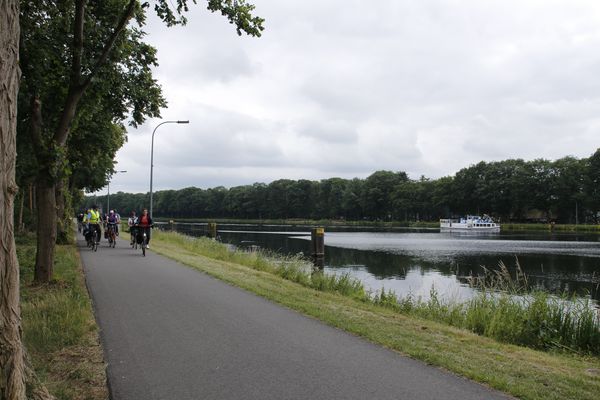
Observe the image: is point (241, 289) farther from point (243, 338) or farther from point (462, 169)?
point (462, 169)

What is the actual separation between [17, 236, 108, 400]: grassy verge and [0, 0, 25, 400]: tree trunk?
0.90 metres

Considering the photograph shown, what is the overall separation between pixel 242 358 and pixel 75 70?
7.89 m

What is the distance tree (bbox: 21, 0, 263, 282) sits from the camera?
36.0 feet

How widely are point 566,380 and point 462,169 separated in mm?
115031

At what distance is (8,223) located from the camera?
4.21 metres

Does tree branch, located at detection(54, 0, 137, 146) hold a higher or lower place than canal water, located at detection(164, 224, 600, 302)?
higher

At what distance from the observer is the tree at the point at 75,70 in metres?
11.0

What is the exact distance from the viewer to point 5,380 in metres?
3.93

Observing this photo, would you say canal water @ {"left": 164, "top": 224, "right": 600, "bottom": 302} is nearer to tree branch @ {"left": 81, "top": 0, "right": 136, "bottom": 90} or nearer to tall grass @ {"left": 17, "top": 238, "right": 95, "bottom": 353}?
tall grass @ {"left": 17, "top": 238, "right": 95, "bottom": 353}

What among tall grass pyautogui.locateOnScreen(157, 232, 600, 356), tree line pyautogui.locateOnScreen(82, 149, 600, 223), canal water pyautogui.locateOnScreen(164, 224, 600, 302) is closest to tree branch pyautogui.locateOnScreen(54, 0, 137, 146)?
tall grass pyautogui.locateOnScreen(157, 232, 600, 356)

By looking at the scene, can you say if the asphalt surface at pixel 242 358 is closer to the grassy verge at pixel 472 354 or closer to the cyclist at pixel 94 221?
the grassy verge at pixel 472 354

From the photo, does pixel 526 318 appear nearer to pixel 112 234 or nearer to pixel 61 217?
pixel 112 234

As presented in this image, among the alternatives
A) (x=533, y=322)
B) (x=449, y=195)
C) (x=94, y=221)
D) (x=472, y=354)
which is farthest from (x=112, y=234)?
(x=449, y=195)

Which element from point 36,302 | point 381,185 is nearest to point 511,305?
point 36,302
